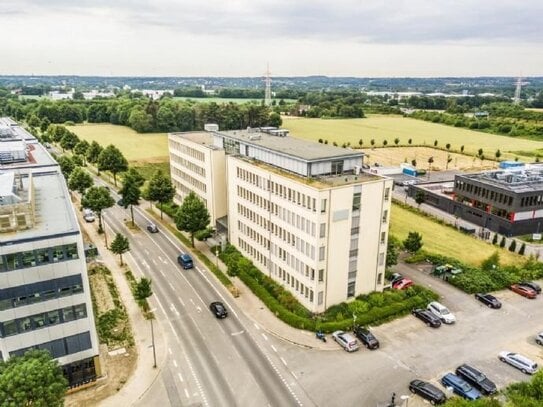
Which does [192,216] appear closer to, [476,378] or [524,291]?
[476,378]

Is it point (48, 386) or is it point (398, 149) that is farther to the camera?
point (398, 149)

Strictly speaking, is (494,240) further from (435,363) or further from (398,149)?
(398,149)

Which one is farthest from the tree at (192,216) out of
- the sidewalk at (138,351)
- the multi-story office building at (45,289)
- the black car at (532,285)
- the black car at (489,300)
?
the black car at (532,285)

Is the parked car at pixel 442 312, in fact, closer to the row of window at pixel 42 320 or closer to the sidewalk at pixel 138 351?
the sidewalk at pixel 138 351

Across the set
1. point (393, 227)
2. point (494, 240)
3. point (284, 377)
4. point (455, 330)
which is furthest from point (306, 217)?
point (494, 240)

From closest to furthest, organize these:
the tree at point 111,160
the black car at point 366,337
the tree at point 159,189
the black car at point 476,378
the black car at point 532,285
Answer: the black car at point 476,378, the black car at point 366,337, the black car at point 532,285, the tree at point 159,189, the tree at point 111,160

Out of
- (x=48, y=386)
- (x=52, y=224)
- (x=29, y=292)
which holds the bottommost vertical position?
(x=48, y=386)
